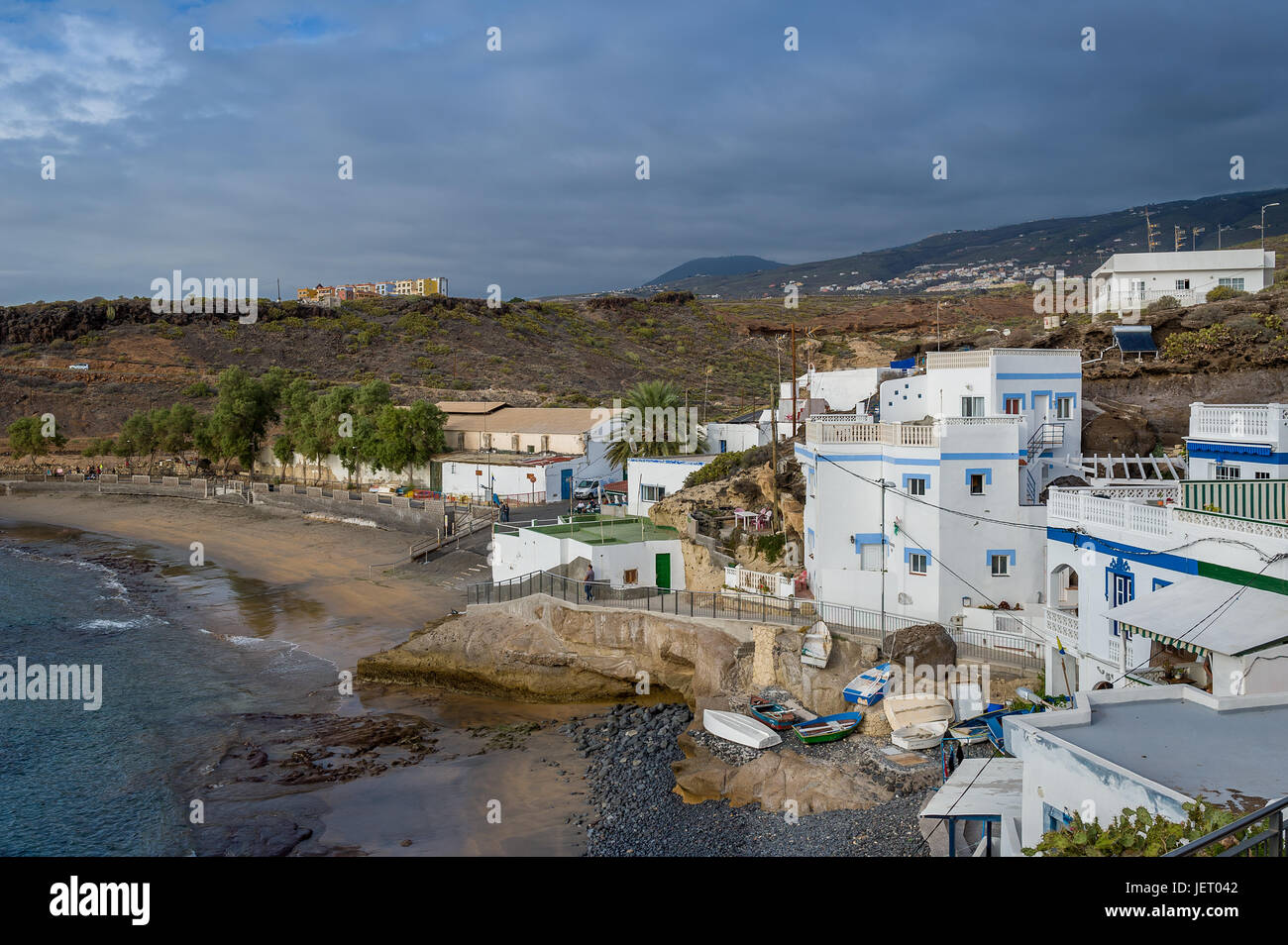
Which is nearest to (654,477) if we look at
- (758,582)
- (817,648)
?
(758,582)

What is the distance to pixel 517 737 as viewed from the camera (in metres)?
29.1

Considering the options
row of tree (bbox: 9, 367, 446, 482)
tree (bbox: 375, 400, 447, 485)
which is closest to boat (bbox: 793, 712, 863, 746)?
tree (bbox: 375, 400, 447, 485)

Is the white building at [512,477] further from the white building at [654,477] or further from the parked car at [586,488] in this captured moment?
the white building at [654,477]

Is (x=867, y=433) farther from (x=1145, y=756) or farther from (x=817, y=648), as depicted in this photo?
(x=1145, y=756)

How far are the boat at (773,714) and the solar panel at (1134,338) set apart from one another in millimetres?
28994

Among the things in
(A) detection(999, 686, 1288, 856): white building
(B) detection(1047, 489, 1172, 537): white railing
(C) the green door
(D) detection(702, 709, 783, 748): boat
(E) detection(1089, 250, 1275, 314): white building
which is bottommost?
(D) detection(702, 709, 783, 748): boat

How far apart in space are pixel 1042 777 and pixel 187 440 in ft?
298

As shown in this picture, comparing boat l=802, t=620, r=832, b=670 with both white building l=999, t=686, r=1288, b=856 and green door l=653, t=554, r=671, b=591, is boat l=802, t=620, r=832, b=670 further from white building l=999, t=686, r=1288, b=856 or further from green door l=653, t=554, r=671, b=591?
white building l=999, t=686, r=1288, b=856

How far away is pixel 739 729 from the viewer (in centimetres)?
2548

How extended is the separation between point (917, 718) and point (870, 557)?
7.81 metres

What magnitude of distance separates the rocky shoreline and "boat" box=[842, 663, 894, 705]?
164 cm

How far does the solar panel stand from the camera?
43.9 m
